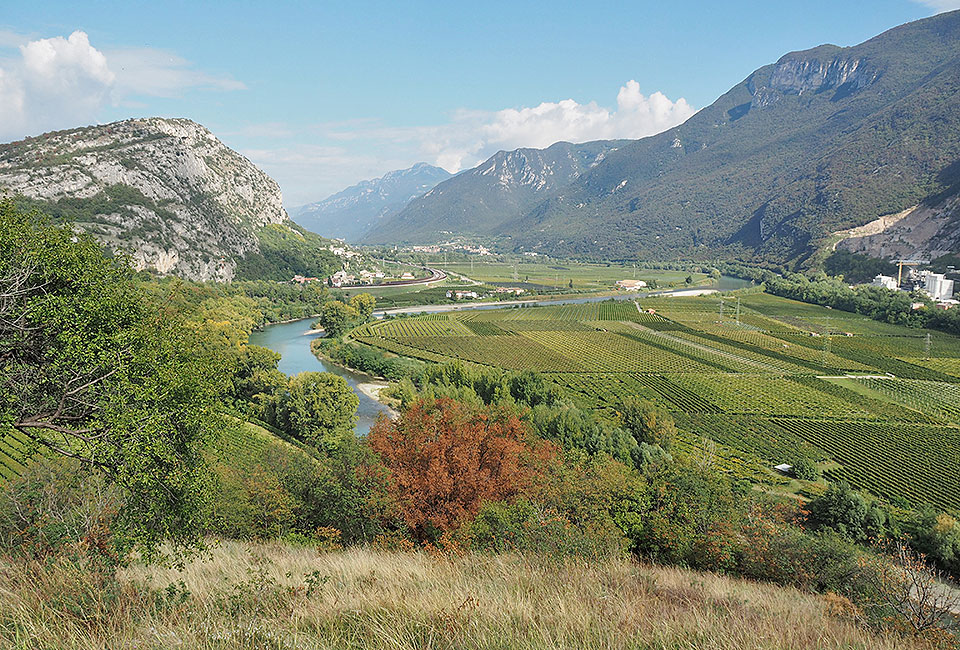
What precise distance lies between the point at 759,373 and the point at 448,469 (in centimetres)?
4725

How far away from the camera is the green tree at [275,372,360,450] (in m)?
34.0

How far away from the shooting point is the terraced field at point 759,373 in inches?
1326

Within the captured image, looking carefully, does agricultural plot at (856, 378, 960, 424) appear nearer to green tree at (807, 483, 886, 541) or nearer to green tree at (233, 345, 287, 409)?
green tree at (807, 483, 886, 541)

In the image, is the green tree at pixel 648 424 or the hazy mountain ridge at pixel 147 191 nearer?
the green tree at pixel 648 424

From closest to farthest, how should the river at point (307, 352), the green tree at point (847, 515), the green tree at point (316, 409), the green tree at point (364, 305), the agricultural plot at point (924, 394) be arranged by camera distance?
the green tree at point (847, 515) → the green tree at point (316, 409) → the river at point (307, 352) → the agricultural plot at point (924, 394) → the green tree at point (364, 305)

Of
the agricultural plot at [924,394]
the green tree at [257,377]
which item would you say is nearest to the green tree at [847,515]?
the agricultural plot at [924,394]

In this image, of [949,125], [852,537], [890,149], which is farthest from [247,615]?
[949,125]

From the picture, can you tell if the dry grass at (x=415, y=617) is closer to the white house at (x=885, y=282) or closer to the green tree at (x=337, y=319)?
the green tree at (x=337, y=319)

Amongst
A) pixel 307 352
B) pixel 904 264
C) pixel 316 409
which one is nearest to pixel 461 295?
pixel 307 352

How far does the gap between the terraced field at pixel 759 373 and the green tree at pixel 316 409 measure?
1914cm

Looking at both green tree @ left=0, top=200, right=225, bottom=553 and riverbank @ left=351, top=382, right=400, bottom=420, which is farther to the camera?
riverbank @ left=351, top=382, right=400, bottom=420

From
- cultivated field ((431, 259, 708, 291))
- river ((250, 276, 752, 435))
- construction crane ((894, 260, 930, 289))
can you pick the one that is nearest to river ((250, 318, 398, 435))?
river ((250, 276, 752, 435))

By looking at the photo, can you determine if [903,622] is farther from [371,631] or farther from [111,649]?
[111,649]

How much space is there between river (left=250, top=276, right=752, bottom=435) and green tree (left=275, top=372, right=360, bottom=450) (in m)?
2.41
